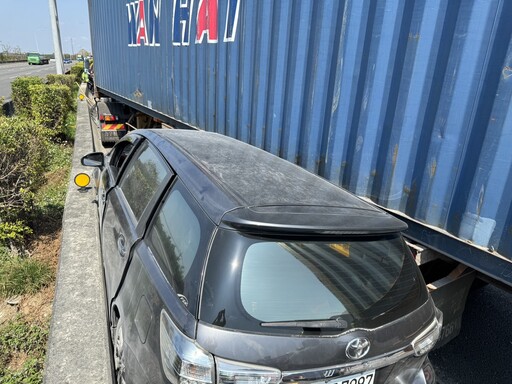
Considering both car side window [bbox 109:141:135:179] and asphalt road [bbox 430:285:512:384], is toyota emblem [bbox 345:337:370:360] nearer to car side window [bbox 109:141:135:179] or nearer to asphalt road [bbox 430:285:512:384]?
asphalt road [bbox 430:285:512:384]

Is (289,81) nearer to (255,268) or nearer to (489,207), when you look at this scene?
(489,207)

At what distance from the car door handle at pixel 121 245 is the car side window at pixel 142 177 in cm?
17

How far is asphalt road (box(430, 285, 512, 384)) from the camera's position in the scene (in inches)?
119

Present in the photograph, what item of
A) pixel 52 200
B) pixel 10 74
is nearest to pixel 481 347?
pixel 52 200

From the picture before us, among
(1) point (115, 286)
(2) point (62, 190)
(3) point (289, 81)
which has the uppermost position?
(3) point (289, 81)

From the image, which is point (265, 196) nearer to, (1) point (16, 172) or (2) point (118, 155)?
(2) point (118, 155)

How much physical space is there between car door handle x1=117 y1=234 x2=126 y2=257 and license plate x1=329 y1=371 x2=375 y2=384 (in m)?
1.40

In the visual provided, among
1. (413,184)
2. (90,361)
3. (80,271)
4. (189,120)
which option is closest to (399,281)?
(413,184)

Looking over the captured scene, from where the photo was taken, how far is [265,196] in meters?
1.72

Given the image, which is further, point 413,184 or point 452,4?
point 413,184

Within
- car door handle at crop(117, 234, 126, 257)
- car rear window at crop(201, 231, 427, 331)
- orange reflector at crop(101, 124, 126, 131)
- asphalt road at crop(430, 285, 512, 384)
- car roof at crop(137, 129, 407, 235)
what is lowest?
asphalt road at crop(430, 285, 512, 384)

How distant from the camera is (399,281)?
1734mm

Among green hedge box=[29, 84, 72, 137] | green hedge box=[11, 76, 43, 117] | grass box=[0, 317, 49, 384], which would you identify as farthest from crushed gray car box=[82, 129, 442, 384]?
green hedge box=[11, 76, 43, 117]

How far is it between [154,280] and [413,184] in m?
Answer: 1.69
